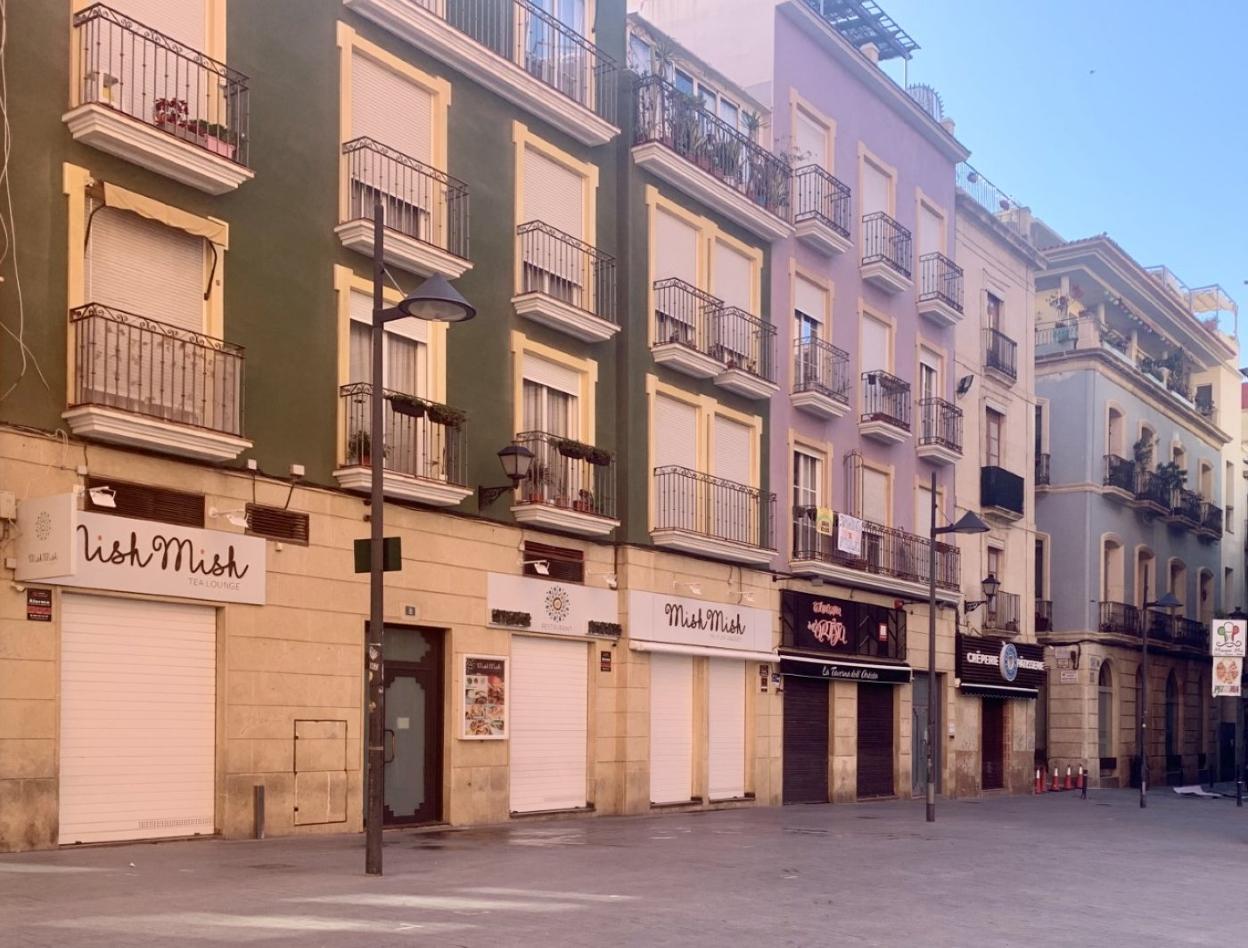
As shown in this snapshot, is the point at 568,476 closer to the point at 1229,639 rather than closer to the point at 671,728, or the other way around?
the point at 671,728

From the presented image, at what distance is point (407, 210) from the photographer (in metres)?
20.8

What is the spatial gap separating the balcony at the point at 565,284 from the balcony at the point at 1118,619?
25.0 m

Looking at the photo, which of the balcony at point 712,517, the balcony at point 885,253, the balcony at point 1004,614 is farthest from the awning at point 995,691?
the balcony at point 712,517

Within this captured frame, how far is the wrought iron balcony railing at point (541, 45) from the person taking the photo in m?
22.1

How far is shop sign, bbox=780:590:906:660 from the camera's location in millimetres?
29562

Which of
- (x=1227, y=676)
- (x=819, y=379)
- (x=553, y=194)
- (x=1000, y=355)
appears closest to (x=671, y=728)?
(x=819, y=379)

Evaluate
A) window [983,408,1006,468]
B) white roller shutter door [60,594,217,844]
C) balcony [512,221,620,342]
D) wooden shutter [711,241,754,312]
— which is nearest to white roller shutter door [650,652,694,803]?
balcony [512,221,620,342]

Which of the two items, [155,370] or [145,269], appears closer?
[155,370]

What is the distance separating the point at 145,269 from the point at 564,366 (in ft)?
27.0

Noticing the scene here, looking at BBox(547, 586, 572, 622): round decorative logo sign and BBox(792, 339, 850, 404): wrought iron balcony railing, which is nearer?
BBox(547, 586, 572, 622): round decorative logo sign

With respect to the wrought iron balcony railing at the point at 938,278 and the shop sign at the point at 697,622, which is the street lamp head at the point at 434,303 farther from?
the wrought iron balcony railing at the point at 938,278

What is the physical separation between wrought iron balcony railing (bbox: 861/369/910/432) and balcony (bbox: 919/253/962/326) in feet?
7.92

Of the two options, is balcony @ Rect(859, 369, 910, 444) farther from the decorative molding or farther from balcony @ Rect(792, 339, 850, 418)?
the decorative molding

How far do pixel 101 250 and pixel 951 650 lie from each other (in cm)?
2436
